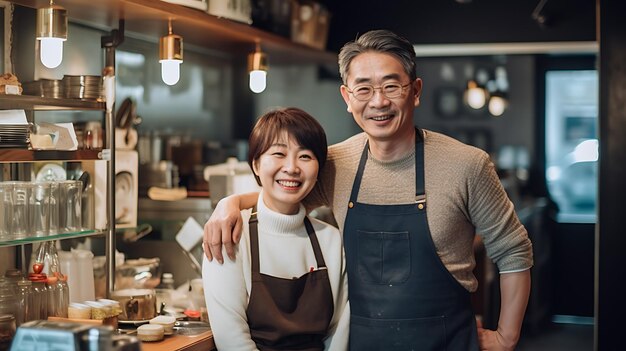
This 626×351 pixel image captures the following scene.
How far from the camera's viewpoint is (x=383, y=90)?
309 cm

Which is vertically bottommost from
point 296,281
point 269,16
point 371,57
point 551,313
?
point 551,313

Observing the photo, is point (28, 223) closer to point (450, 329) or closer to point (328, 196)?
point (328, 196)

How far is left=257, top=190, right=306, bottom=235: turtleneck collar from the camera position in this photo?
312cm

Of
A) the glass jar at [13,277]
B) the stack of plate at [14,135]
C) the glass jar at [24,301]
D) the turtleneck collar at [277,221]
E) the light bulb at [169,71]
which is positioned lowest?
the glass jar at [24,301]

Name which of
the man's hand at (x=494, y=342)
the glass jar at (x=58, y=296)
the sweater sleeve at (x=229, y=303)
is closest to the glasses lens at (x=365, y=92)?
the sweater sleeve at (x=229, y=303)

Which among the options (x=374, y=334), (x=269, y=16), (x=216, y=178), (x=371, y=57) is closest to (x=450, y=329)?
(x=374, y=334)

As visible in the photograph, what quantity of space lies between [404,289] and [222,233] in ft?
2.24

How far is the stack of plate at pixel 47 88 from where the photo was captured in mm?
3393

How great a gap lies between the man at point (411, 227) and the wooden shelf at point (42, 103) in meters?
0.71

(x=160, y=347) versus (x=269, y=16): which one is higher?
(x=269, y=16)

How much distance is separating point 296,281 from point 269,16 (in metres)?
2.30

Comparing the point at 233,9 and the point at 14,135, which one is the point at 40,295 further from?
the point at 233,9

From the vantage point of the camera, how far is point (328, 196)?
335cm

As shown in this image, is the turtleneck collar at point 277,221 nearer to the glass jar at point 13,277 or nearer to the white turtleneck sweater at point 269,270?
the white turtleneck sweater at point 269,270
